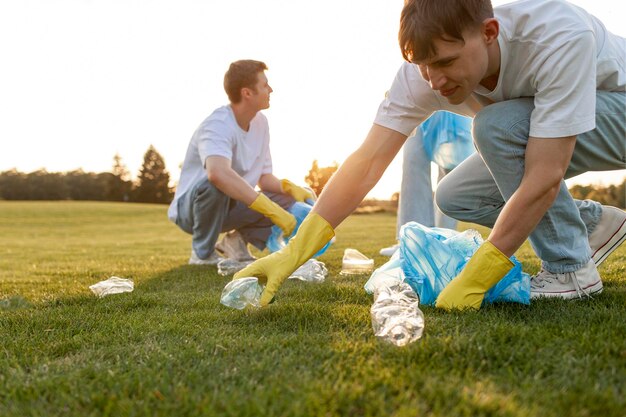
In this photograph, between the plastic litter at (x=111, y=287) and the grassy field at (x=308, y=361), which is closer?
the grassy field at (x=308, y=361)

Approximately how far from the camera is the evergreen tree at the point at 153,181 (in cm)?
5369

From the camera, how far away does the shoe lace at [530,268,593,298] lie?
2451 millimetres

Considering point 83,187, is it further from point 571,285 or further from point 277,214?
point 571,285

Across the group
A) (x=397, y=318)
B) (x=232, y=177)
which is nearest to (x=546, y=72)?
(x=397, y=318)

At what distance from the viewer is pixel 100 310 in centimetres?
256

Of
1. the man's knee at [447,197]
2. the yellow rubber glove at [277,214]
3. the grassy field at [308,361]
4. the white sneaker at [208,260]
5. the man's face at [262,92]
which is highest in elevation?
the man's face at [262,92]

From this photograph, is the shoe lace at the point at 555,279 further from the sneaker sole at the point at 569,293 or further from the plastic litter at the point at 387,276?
the plastic litter at the point at 387,276

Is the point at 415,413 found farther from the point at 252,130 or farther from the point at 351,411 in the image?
the point at 252,130

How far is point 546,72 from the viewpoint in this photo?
2.12 metres

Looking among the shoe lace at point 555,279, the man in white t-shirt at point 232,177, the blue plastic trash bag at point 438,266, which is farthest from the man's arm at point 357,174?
the man in white t-shirt at point 232,177

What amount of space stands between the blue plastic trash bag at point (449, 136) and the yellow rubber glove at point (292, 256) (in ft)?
6.40

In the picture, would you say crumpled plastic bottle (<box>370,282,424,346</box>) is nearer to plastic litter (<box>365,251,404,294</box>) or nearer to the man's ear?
plastic litter (<box>365,251,404,294</box>)

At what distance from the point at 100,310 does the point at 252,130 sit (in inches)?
107

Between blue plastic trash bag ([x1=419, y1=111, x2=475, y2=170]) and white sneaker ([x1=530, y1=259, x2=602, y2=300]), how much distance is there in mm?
1754
